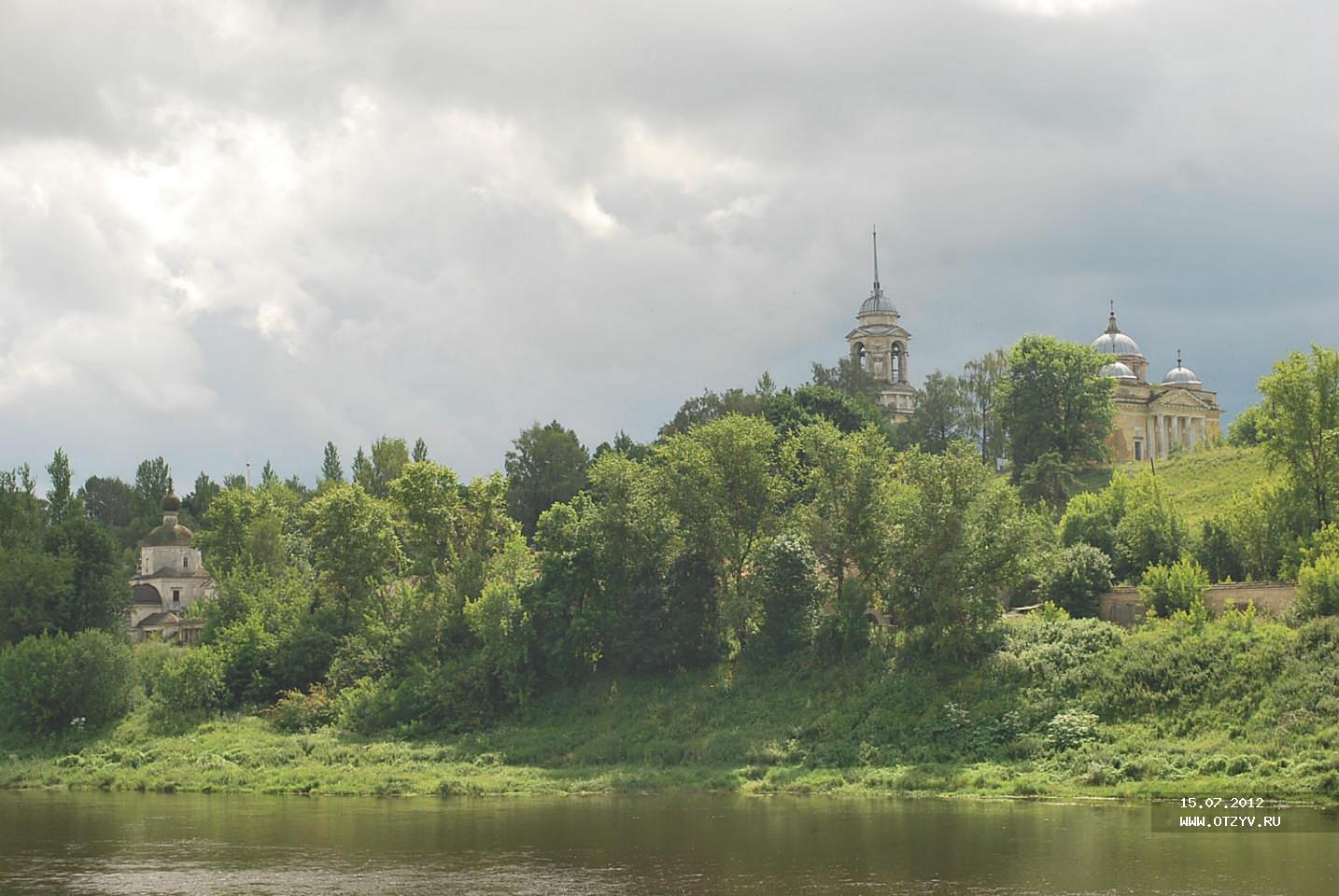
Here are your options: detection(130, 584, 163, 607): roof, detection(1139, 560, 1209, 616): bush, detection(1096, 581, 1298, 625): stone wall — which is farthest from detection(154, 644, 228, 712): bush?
detection(1139, 560, 1209, 616): bush

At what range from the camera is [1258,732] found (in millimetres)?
39469

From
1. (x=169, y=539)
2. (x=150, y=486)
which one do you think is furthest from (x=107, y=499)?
(x=169, y=539)

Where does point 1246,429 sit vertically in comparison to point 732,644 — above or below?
above

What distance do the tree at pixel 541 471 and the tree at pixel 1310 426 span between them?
45373 mm

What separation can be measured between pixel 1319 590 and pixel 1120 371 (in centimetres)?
5968

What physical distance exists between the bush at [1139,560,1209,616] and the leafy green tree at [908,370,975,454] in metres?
46.4

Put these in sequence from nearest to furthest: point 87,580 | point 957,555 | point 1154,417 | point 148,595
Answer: point 957,555 → point 87,580 → point 148,595 → point 1154,417

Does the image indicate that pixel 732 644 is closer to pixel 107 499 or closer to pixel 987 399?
pixel 987 399

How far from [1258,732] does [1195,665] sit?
3.88m

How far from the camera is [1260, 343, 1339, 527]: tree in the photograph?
166ft

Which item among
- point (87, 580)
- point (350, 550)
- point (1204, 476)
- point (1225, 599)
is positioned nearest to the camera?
point (1225, 599)

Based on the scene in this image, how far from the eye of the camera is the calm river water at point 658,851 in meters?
27.5

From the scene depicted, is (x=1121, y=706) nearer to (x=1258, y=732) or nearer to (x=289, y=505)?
(x=1258, y=732)

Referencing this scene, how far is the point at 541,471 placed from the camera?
91.6m
